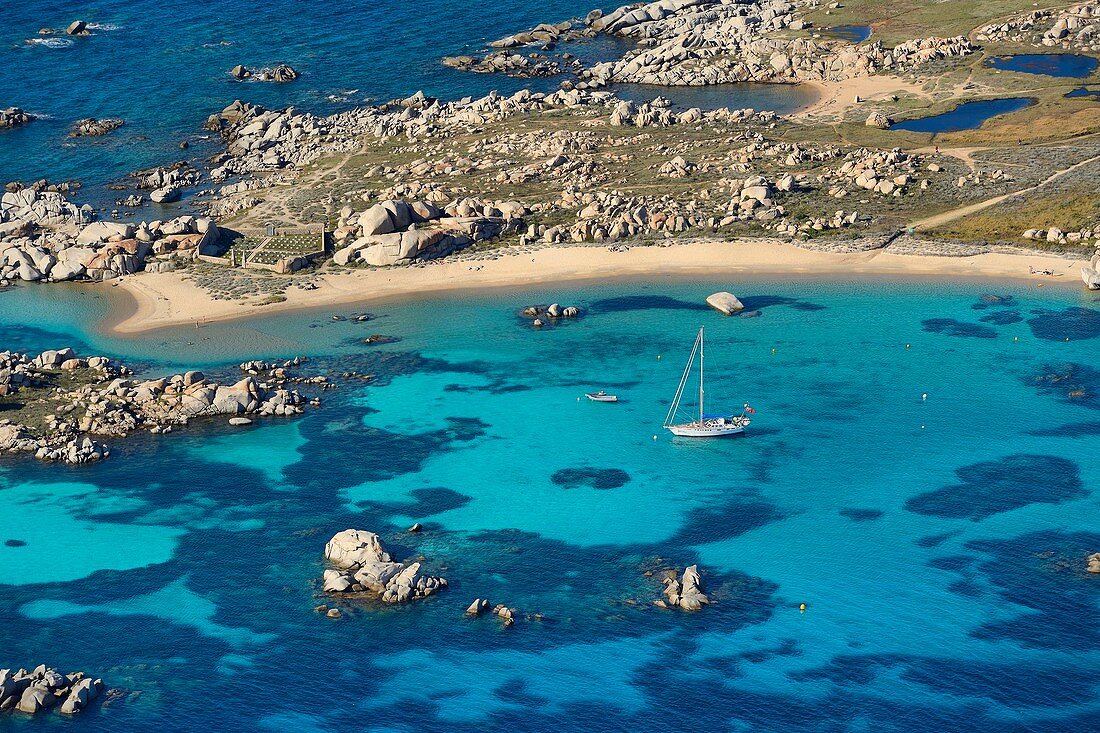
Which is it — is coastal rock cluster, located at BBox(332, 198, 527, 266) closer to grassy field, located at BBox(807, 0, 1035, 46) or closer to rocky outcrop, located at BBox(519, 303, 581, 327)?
rocky outcrop, located at BBox(519, 303, 581, 327)

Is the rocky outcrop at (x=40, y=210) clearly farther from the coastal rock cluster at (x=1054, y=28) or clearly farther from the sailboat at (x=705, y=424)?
the coastal rock cluster at (x=1054, y=28)

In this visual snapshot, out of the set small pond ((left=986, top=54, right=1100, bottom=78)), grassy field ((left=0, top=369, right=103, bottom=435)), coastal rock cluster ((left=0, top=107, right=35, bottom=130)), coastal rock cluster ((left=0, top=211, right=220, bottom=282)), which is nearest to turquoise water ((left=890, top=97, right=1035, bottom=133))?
small pond ((left=986, top=54, right=1100, bottom=78))

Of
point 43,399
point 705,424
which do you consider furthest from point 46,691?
point 705,424

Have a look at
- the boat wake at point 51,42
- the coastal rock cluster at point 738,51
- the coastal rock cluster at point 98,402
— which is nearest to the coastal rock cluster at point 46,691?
the coastal rock cluster at point 98,402

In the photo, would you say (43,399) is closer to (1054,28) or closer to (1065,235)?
(1065,235)

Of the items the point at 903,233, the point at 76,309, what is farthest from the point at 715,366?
the point at 76,309

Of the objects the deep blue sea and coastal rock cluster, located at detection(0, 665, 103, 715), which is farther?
the deep blue sea
